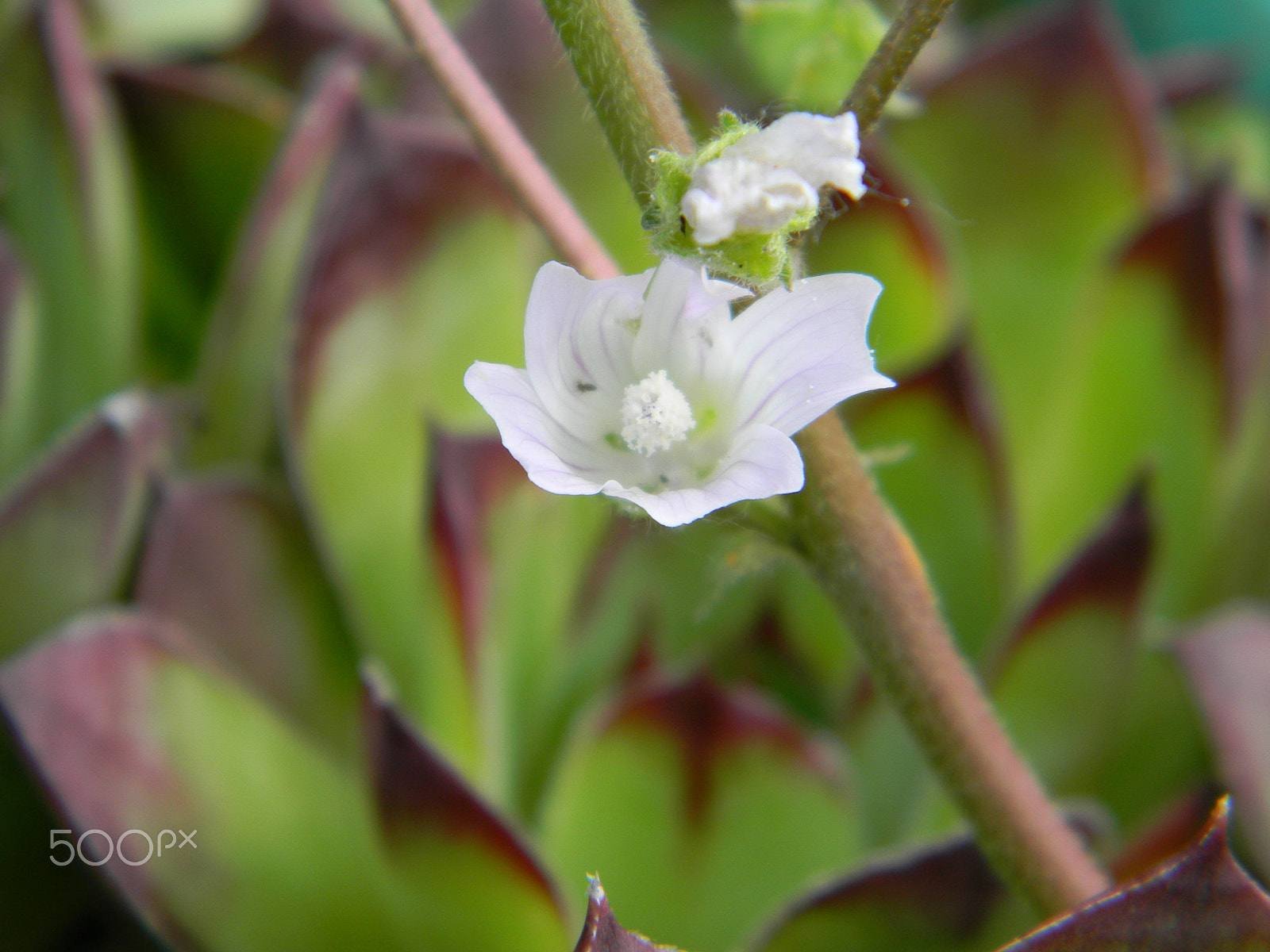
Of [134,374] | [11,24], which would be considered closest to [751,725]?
[134,374]

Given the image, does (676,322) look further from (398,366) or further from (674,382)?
(398,366)

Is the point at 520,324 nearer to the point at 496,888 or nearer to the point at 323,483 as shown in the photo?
the point at 323,483

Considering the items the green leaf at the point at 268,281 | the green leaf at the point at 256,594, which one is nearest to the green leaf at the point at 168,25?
the green leaf at the point at 268,281

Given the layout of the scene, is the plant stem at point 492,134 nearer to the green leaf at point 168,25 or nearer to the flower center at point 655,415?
the flower center at point 655,415

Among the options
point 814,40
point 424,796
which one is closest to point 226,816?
point 424,796

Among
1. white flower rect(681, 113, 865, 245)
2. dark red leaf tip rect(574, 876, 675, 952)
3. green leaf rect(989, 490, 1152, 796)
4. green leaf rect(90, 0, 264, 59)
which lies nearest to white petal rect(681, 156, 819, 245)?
white flower rect(681, 113, 865, 245)

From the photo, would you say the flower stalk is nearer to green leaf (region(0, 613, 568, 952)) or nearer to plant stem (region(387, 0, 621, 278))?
plant stem (region(387, 0, 621, 278))

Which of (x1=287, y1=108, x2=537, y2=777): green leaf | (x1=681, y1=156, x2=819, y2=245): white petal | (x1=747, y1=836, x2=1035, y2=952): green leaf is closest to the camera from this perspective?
(x1=681, y1=156, x2=819, y2=245): white petal
